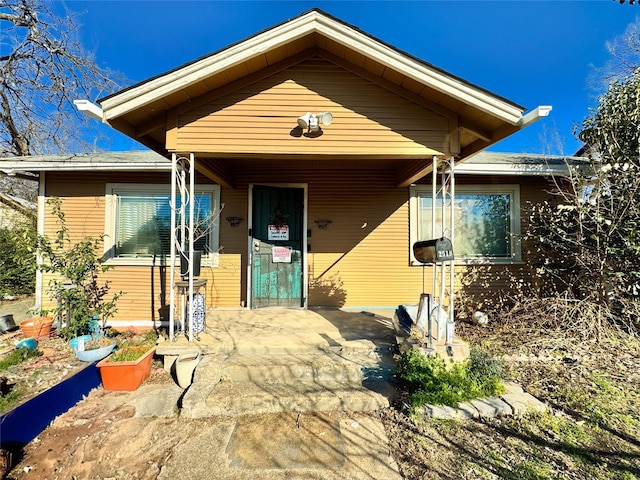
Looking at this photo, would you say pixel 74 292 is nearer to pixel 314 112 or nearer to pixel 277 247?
pixel 277 247

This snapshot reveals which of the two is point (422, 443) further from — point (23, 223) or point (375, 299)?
point (23, 223)

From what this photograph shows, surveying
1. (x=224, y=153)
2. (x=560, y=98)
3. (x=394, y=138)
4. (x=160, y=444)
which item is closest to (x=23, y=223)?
(x=224, y=153)

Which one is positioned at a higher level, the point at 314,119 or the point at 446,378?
the point at 314,119

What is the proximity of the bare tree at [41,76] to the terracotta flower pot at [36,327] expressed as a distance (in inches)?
374

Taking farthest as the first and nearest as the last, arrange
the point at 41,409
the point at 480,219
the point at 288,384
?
the point at 480,219
the point at 288,384
the point at 41,409

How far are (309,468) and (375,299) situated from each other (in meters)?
3.62

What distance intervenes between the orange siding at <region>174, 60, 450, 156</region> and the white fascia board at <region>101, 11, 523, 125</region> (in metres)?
0.34

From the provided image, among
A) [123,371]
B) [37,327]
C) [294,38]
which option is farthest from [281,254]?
[37,327]

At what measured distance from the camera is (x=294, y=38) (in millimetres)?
3326

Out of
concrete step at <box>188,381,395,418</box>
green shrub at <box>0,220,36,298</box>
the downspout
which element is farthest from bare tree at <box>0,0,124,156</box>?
concrete step at <box>188,381,395,418</box>

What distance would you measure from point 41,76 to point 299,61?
11563 mm

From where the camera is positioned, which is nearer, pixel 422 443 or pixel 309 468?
pixel 309 468

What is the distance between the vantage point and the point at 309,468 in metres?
2.11

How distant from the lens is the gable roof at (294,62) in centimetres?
325
